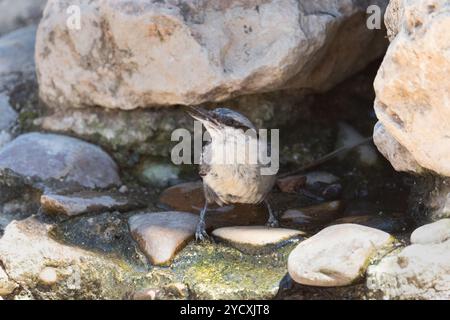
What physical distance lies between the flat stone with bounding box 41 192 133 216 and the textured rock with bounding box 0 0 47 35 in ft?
9.09

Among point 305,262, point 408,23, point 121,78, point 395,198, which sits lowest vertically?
point 395,198

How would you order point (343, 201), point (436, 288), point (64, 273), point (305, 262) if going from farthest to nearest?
point (343, 201)
point (64, 273)
point (305, 262)
point (436, 288)

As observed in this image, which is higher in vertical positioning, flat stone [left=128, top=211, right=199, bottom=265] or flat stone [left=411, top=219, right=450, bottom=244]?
flat stone [left=411, top=219, right=450, bottom=244]

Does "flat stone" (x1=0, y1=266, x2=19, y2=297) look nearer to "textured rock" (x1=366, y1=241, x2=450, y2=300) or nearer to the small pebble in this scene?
the small pebble

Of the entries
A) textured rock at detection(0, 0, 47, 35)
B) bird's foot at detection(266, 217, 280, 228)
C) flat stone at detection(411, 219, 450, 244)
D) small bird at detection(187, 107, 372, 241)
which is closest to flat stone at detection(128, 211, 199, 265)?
small bird at detection(187, 107, 372, 241)

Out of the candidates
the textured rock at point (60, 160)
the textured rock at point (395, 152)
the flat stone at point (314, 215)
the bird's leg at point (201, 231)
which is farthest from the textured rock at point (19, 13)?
the textured rock at point (395, 152)

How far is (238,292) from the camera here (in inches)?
170

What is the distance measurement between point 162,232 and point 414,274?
1.71 m

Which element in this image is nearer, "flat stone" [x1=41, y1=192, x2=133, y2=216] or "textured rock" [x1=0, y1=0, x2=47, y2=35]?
"flat stone" [x1=41, y1=192, x2=133, y2=216]

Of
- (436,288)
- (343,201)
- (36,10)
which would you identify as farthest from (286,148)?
(36,10)

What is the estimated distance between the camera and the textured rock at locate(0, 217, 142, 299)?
4574 mm

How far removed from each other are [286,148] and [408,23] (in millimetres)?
2183

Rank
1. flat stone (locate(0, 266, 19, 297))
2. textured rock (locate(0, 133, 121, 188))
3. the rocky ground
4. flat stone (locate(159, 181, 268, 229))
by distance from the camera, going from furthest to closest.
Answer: textured rock (locate(0, 133, 121, 188)) → flat stone (locate(159, 181, 268, 229)) → flat stone (locate(0, 266, 19, 297)) → the rocky ground

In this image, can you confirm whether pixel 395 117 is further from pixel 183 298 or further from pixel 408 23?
pixel 183 298
